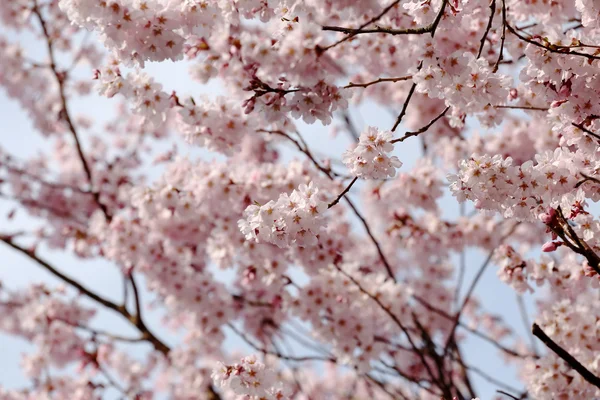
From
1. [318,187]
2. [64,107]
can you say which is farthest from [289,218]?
[64,107]

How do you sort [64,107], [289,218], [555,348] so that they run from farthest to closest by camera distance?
1. [64,107]
2. [289,218]
3. [555,348]

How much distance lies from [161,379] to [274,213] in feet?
32.1

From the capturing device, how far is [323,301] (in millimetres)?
5535

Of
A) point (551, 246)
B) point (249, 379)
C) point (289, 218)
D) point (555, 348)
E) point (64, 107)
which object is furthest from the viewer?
point (64, 107)

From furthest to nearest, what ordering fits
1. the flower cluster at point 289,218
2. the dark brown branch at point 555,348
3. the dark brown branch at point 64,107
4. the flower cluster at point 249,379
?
the dark brown branch at point 64,107
the flower cluster at point 249,379
the flower cluster at point 289,218
the dark brown branch at point 555,348

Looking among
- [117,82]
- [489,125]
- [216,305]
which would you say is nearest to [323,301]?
[216,305]

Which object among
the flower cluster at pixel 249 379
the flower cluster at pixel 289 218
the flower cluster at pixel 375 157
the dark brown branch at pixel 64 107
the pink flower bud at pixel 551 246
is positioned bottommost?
the flower cluster at pixel 249 379

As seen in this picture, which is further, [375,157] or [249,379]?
[249,379]

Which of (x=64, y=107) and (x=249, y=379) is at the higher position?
(x=64, y=107)

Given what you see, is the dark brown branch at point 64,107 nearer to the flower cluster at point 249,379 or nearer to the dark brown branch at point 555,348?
the flower cluster at point 249,379

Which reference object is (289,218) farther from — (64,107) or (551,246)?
(64,107)

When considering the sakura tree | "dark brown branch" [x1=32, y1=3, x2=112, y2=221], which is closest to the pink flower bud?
the sakura tree

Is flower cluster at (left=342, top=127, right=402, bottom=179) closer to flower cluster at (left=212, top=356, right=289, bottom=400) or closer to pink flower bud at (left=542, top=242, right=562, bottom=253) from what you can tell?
pink flower bud at (left=542, top=242, right=562, bottom=253)

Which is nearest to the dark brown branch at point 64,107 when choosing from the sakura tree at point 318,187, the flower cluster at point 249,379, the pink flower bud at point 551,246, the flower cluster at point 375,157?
the sakura tree at point 318,187
